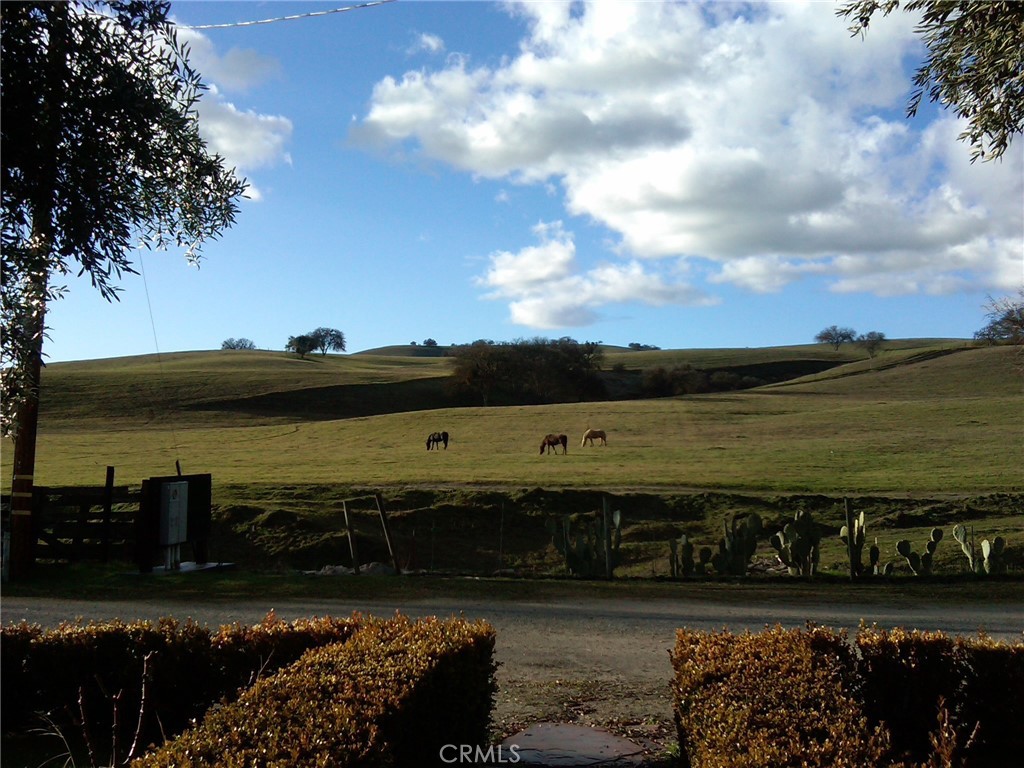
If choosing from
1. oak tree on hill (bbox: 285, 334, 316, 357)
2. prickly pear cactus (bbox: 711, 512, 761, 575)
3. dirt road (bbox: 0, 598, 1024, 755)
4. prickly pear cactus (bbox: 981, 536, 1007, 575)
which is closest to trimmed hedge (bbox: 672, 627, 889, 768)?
dirt road (bbox: 0, 598, 1024, 755)

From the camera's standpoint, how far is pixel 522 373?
93.0 m

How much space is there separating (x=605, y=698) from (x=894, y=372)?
286 ft

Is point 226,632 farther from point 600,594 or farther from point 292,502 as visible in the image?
point 292,502

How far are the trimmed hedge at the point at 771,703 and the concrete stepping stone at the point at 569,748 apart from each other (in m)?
0.60

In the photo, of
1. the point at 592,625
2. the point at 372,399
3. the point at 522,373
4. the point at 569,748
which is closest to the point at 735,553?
the point at 592,625

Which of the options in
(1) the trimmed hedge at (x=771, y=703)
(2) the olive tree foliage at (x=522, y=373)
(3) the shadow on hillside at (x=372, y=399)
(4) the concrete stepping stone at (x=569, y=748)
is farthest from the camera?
(2) the olive tree foliage at (x=522, y=373)

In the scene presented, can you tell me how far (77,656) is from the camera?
7.26 metres

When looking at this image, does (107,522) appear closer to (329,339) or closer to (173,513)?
(173,513)

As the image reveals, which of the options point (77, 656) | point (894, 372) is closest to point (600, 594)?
point (77, 656)

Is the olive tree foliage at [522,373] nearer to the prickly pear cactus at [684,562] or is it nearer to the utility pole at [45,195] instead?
the prickly pear cactus at [684,562]

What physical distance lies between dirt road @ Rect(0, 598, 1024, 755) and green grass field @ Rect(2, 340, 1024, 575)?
6.64m

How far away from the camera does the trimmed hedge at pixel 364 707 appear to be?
4199mm

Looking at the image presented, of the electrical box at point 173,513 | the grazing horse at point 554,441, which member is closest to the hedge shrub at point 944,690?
the electrical box at point 173,513

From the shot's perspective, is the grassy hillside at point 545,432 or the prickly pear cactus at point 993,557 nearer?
the prickly pear cactus at point 993,557
